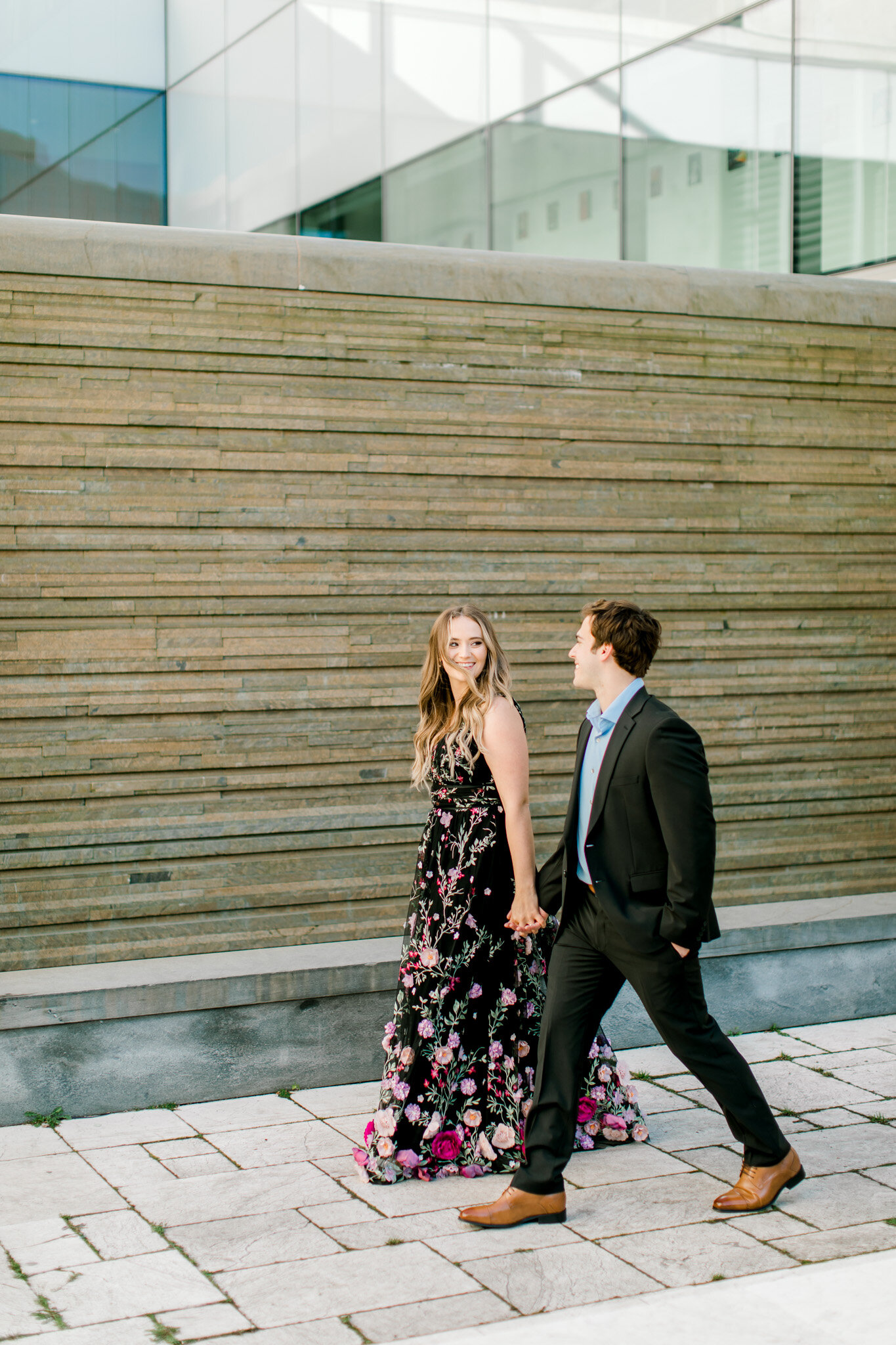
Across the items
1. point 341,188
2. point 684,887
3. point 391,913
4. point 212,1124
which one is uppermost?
point 341,188

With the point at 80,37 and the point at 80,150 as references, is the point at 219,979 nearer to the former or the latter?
the point at 80,150

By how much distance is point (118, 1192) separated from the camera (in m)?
4.06

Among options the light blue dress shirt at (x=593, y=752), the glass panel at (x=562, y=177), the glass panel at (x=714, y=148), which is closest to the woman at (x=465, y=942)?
the light blue dress shirt at (x=593, y=752)

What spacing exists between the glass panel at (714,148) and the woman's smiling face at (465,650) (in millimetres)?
6026

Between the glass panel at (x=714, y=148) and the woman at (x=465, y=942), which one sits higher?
the glass panel at (x=714, y=148)

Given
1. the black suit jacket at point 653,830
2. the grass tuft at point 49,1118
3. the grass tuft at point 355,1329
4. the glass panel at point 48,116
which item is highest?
the glass panel at point 48,116

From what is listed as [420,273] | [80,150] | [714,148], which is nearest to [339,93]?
[80,150]

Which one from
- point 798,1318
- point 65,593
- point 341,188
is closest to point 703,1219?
point 798,1318

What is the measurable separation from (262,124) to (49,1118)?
10.3 m

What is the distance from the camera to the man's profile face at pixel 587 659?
3.89 m

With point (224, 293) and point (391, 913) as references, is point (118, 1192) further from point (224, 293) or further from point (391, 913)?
point (224, 293)

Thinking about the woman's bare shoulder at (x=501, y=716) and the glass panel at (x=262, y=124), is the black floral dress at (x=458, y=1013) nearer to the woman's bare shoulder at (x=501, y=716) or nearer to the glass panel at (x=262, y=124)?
the woman's bare shoulder at (x=501, y=716)

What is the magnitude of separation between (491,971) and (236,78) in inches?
423

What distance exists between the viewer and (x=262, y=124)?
1260 centimetres
